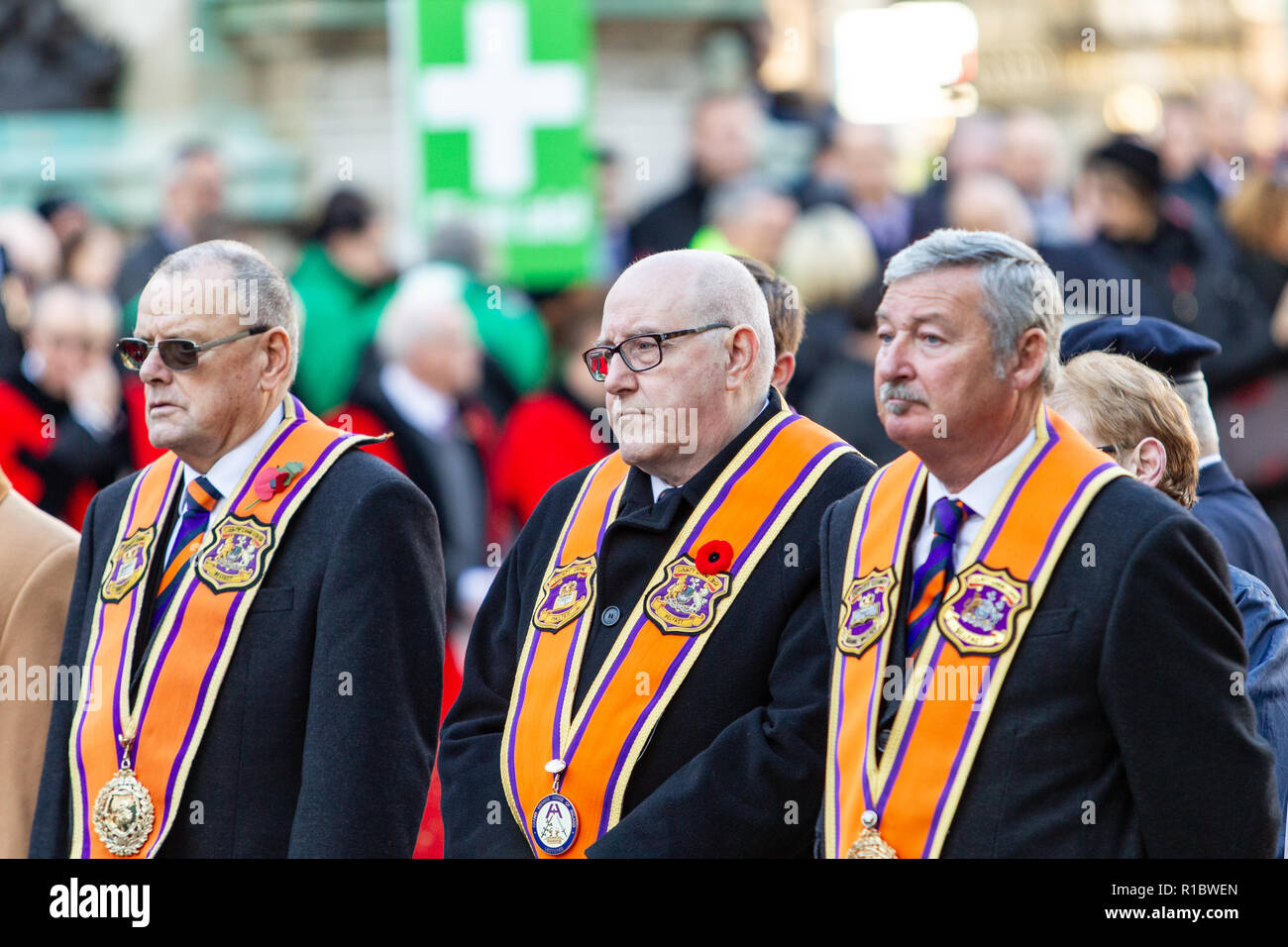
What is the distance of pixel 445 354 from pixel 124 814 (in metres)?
4.11

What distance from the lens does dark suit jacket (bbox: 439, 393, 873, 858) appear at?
4125 millimetres

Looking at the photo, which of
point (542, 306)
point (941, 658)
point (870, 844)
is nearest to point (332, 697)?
point (870, 844)

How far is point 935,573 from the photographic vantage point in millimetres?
3980

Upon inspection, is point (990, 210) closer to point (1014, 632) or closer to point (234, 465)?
point (234, 465)

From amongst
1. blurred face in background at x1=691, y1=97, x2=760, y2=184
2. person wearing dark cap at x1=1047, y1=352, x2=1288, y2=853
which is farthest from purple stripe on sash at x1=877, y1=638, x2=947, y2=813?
blurred face in background at x1=691, y1=97, x2=760, y2=184

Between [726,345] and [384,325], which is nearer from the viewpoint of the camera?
[726,345]

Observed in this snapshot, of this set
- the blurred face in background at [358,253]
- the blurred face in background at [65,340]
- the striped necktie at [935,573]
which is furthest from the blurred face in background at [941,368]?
the blurred face in background at [358,253]

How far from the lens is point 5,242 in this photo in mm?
10438

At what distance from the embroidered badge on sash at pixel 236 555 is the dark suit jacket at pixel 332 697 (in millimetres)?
48

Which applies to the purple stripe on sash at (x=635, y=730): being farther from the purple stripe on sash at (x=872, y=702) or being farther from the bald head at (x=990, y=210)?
the bald head at (x=990, y=210)
